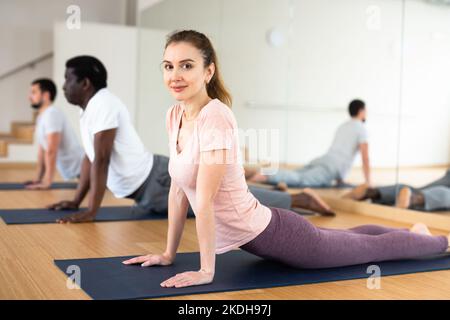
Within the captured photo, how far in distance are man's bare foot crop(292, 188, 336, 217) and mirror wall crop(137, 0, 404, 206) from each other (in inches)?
19.6

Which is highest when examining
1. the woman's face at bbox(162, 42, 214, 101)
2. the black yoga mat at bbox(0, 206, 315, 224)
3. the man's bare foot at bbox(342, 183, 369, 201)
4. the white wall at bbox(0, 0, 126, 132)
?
the white wall at bbox(0, 0, 126, 132)

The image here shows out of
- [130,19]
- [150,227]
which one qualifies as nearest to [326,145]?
[150,227]

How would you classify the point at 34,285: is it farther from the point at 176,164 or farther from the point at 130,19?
the point at 130,19

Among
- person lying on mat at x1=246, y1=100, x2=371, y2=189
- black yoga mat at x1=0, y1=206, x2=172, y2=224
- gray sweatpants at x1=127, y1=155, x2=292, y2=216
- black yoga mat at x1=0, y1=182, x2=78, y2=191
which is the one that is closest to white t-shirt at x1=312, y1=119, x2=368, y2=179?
person lying on mat at x1=246, y1=100, x2=371, y2=189

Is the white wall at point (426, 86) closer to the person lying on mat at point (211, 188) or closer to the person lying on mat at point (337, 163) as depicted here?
the person lying on mat at point (337, 163)

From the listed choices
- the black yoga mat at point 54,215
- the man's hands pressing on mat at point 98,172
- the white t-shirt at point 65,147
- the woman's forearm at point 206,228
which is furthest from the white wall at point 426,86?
the white t-shirt at point 65,147

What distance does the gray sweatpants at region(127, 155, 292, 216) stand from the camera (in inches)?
138

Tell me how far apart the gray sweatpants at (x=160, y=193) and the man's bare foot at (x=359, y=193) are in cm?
98

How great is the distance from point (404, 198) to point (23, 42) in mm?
5421

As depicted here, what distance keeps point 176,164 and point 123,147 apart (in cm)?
137

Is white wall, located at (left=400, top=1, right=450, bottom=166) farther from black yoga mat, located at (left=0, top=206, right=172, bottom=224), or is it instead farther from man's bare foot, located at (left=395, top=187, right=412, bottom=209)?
black yoga mat, located at (left=0, top=206, right=172, bottom=224)

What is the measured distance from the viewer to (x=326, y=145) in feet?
16.3

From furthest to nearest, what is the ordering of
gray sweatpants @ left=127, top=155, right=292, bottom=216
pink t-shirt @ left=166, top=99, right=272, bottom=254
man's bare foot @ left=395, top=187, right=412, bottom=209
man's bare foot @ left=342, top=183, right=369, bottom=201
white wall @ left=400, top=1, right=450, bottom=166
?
man's bare foot @ left=342, top=183, right=369, bottom=201, man's bare foot @ left=395, top=187, right=412, bottom=209, white wall @ left=400, top=1, right=450, bottom=166, gray sweatpants @ left=127, top=155, right=292, bottom=216, pink t-shirt @ left=166, top=99, right=272, bottom=254

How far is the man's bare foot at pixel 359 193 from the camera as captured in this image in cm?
446
